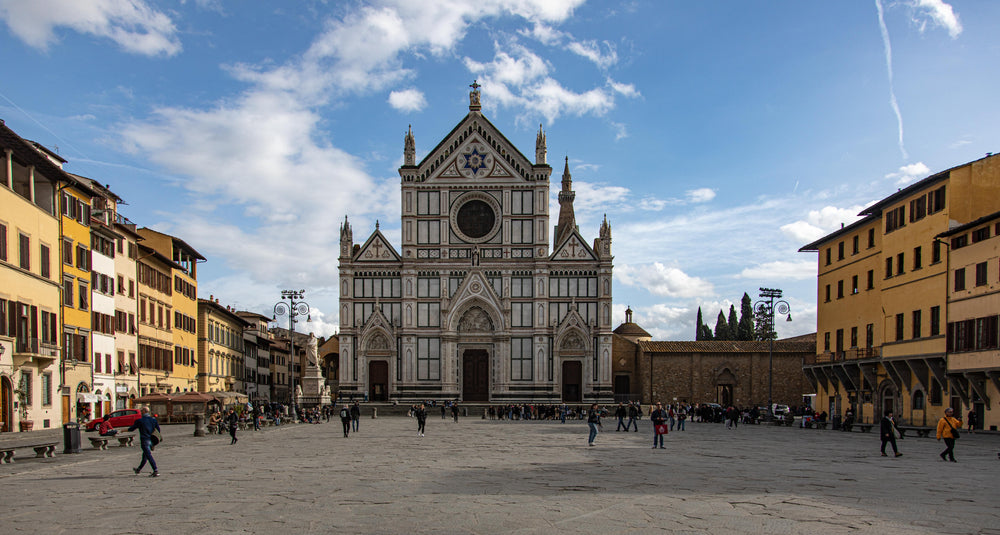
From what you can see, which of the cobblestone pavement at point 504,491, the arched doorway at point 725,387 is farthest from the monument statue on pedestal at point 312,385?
the cobblestone pavement at point 504,491

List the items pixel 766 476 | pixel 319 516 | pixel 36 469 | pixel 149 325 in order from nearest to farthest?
pixel 319 516 < pixel 766 476 < pixel 36 469 < pixel 149 325

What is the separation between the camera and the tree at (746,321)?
9456 centimetres

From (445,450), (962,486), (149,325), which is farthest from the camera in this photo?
(149,325)

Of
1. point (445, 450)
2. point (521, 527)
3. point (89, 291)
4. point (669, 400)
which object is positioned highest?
point (89, 291)

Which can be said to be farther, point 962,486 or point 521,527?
point 962,486

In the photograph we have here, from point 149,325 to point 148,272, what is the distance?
304cm

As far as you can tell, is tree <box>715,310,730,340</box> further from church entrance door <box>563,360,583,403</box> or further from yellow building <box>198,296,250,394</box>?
yellow building <box>198,296,250,394</box>

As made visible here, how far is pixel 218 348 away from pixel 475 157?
2483cm

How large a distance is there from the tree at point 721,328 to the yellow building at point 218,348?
52.5 meters

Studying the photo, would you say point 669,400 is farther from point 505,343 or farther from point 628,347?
point 505,343

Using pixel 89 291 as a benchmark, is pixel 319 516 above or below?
below

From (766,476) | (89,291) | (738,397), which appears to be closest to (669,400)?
(738,397)

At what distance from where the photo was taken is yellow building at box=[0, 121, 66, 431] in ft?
99.6

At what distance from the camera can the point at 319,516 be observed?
12.7m
